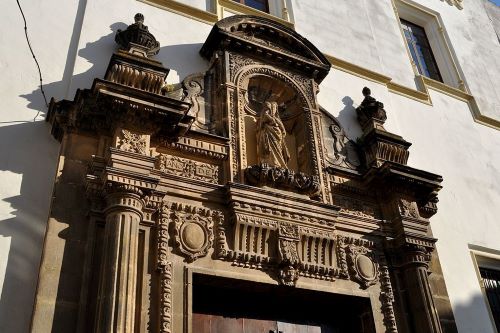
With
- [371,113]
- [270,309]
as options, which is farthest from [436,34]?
[270,309]

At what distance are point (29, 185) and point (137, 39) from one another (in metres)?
2.39

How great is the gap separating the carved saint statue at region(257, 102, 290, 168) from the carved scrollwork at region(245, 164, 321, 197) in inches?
12.0

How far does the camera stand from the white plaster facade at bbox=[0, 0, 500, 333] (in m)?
5.65

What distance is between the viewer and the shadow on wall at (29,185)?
16.9 feet

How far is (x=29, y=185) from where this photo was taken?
5758 mm

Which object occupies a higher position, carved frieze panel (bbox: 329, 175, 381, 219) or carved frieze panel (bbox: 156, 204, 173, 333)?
carved frieze panel (bbox: 329, 175, 381, 219)

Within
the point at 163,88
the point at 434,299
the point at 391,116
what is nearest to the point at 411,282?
the point at 434,299

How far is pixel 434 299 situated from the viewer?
7.42 metres

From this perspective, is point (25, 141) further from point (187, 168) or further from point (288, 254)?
point (288, 254)

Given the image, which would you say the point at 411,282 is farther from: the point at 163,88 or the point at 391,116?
the point at 163,88

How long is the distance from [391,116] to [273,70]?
2391mm

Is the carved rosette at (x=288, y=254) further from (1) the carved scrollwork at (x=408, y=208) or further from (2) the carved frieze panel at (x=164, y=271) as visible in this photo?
(1) the carved scrollwork at (x=408, y=208)

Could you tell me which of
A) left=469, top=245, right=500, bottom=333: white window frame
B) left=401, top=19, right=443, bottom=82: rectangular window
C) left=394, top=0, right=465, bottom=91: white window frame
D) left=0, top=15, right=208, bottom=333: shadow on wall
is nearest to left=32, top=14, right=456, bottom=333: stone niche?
left=0, top=15, right=208, bottom=333: shadow on wall

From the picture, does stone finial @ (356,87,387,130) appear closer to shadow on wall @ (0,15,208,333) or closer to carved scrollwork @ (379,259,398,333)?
carved scrollwork @ (379,259,398,333)
